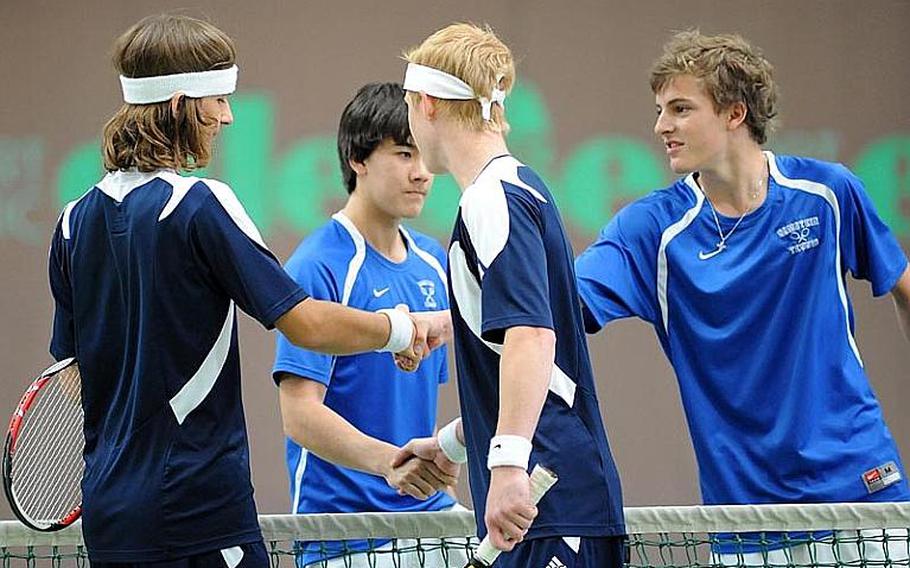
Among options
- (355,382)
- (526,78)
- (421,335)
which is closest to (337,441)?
(355,382)

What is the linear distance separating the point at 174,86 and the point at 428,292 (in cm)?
124

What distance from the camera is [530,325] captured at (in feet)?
8.78

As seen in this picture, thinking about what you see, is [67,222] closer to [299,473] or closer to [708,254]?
[299,473]

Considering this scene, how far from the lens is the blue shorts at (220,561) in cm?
277

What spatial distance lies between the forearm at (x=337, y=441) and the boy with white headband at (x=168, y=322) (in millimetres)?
533

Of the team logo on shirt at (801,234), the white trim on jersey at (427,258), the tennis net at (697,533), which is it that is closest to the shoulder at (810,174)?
the team logo on shirt at (801,234)

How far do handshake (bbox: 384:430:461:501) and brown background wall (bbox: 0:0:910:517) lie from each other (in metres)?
Result: 3.36

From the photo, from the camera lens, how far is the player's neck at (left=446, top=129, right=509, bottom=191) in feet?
9.55

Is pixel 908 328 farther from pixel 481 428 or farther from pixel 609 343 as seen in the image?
pixel 609 343

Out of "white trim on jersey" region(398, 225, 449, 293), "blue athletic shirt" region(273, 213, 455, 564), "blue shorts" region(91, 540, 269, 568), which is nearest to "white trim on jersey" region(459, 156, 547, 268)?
"blue shorts" region(91, 540, 269, 568)

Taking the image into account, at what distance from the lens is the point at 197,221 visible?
2807 mm

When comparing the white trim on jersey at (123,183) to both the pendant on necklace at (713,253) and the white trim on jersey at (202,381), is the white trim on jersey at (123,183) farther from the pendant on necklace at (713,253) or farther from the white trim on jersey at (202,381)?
the pendant on necklace at (713,253)

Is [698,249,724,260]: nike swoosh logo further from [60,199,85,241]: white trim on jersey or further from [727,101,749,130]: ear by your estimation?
[60,199,85,241]: white trim on jersey

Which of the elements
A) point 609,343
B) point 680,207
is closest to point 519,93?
point 609,343
